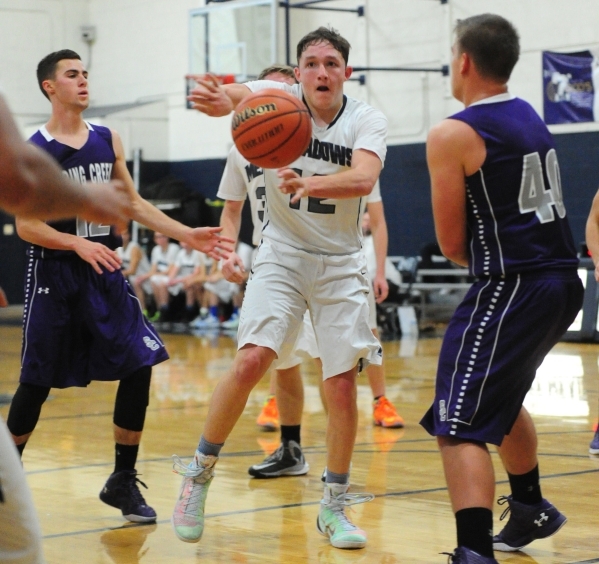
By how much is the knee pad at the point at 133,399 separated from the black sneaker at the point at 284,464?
101 centimetres

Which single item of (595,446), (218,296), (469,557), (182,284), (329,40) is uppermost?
(329,40)

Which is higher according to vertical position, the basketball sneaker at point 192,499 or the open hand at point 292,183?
the open hand at point 292,183

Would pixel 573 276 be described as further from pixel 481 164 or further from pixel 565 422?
pixel 565 422

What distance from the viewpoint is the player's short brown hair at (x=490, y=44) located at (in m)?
3.35

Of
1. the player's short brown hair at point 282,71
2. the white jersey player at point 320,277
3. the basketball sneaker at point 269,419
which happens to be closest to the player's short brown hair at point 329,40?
the white jersey player at point 320,277

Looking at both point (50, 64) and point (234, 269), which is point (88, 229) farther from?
point (50, 64)

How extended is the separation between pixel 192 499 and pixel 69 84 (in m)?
1.87

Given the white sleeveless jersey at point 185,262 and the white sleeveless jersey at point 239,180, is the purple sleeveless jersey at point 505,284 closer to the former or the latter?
the white sleeveless jersey at point 239,180

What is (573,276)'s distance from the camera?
3.45m

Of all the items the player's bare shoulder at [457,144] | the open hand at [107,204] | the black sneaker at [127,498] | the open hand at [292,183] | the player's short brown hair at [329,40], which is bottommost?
the black sneaker at [127,498]

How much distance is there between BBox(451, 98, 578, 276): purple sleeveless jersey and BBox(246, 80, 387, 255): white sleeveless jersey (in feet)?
3.27

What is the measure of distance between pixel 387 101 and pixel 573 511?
12.1 meters

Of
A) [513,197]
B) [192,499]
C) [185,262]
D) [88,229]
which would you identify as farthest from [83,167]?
[185,262]

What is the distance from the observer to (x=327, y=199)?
4348 millimetres
